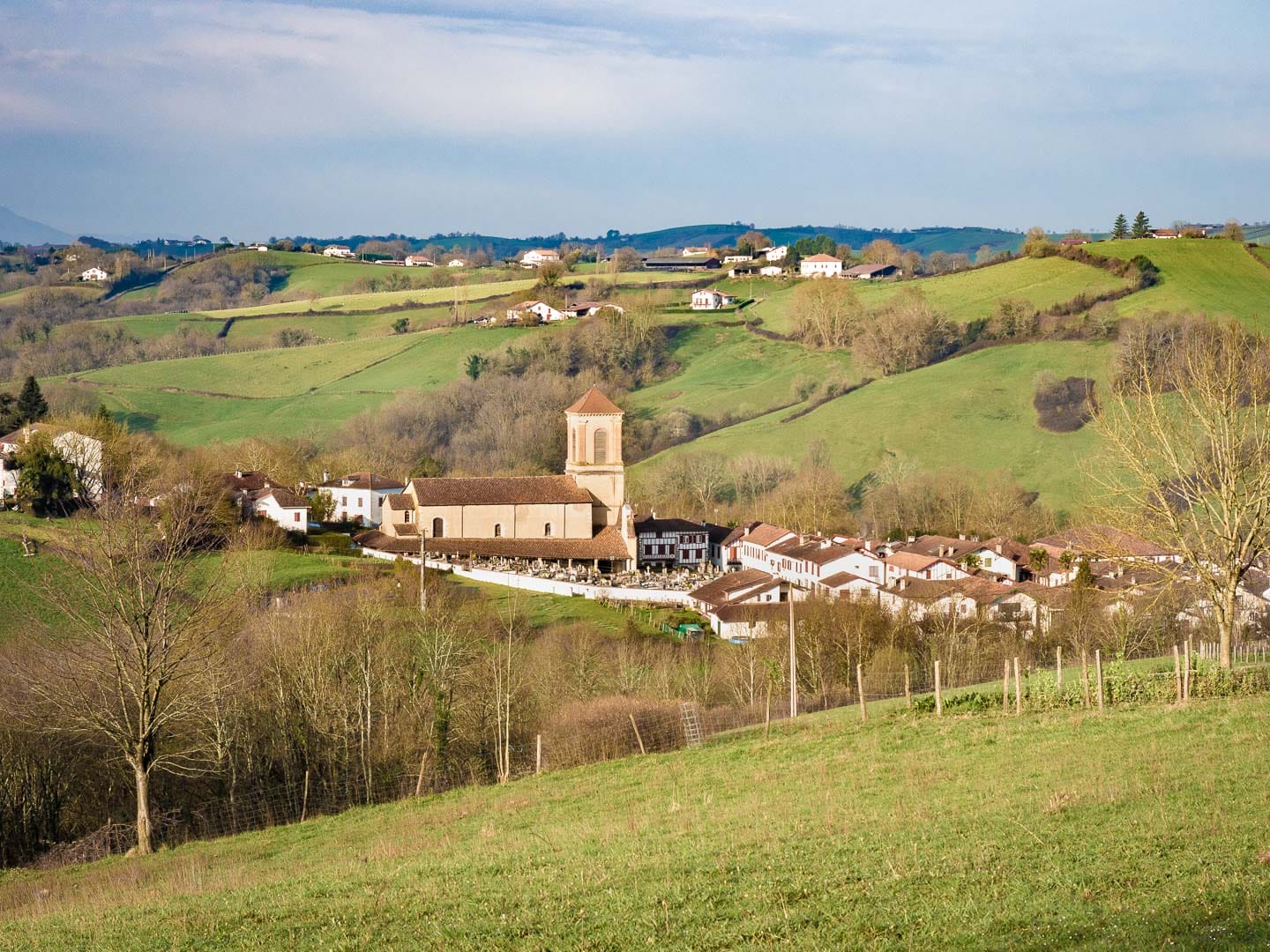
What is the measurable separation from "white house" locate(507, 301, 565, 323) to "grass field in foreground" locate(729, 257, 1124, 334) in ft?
64.3

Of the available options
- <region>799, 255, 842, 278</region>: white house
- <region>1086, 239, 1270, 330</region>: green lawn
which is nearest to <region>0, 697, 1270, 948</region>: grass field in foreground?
<region>1086, 239, 1270, 330</region>: green lawn

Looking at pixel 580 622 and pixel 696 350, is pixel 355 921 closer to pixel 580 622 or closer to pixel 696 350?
pixel 580 622

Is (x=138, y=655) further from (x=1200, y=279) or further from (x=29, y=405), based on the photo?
(x=1200, y=279)

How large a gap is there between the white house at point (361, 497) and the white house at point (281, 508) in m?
4.95

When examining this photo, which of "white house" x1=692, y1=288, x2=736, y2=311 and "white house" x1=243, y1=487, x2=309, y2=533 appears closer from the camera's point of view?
"white house" x1=243, y1=487, x2=309, y2=533

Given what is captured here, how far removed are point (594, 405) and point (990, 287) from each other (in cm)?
5190

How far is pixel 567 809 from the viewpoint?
15.9m

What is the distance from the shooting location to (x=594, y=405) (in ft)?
213

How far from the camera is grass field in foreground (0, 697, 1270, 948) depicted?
895cm

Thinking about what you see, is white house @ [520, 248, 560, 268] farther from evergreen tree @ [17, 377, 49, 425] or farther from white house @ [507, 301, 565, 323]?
evergreen tree @ [17, 377, 49, 425]

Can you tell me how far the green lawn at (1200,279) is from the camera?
3460 inches

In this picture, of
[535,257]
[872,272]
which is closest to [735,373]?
[872,272]

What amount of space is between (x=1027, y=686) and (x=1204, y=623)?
706 inches

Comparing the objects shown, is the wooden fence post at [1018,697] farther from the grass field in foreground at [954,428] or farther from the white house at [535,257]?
the white house at [535,257]
